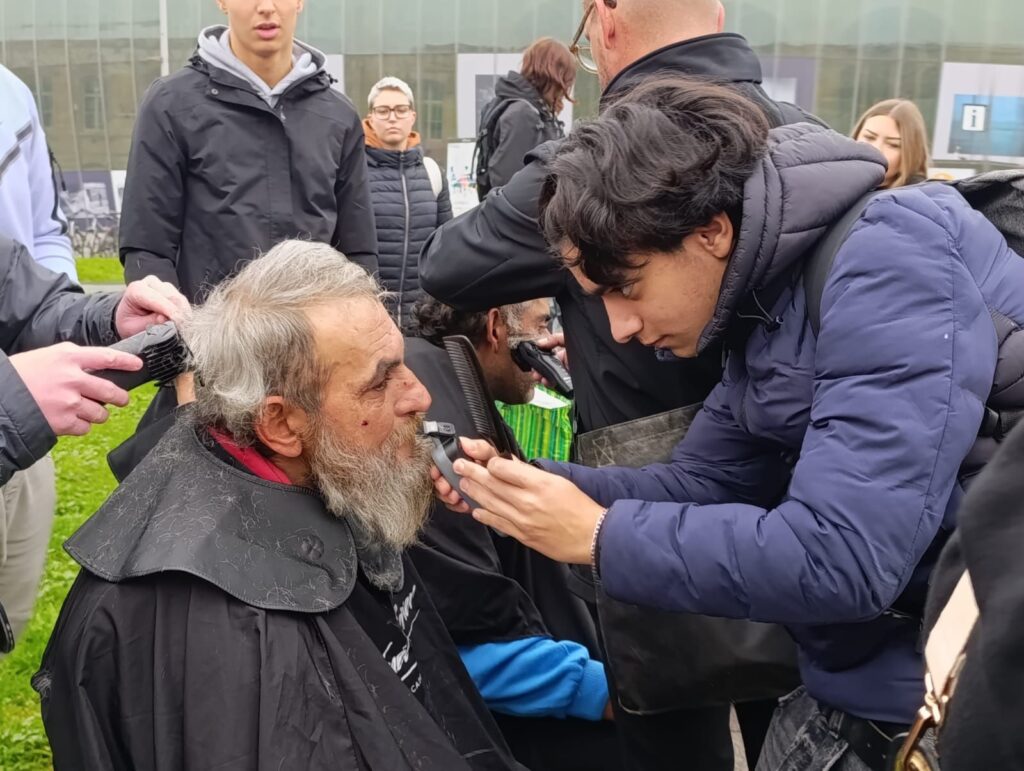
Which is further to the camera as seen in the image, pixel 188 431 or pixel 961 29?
pixel 961 29

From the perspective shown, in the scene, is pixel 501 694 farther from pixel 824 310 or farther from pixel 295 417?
pixel 824 310

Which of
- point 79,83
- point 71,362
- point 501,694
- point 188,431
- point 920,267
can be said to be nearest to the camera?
point 920,267

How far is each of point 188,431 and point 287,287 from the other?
0.36 m

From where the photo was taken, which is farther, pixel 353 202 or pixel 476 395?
pixel 353 202

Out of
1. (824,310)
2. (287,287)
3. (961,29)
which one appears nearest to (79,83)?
(961,29)

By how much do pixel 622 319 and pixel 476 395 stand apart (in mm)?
846

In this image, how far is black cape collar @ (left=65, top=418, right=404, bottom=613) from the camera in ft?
6.46

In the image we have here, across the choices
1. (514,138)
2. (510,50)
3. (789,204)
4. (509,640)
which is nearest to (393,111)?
(514,138)

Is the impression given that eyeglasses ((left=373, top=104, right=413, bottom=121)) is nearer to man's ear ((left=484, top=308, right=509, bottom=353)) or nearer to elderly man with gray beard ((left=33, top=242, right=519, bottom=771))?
man's ear ((left=484, top=308, right=509, bottom=353))

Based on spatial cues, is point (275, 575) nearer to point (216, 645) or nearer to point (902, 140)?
point (216, 645)

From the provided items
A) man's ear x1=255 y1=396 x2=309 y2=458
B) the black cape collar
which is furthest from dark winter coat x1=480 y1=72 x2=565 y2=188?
the black cape collar

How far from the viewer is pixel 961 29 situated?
11.9 m

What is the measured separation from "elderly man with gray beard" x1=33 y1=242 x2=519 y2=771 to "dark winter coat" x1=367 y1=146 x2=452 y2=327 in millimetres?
3447

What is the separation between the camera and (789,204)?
1.64 metres
